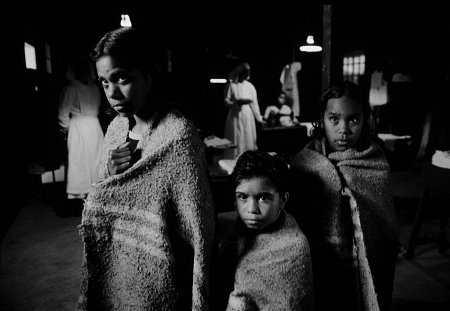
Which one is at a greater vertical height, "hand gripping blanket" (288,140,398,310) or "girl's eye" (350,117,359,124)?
"girl's eye" (350,117,359,124)

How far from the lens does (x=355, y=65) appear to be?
12.4 m

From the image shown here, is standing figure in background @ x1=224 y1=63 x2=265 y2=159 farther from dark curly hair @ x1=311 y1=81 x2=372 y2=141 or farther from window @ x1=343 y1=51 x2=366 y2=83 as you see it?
dark curly hair @ x1=311 y1=81 x2=372 y2=141

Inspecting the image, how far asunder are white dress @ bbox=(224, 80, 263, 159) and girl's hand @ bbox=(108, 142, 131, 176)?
712 cm

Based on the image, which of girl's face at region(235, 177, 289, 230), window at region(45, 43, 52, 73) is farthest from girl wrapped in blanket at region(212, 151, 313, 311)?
window at region(45, 43, 52, 73)

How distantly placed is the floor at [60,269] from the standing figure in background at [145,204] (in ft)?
7.27

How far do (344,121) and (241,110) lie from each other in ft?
22.7

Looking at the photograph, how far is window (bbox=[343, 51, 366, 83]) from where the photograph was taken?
1188cm

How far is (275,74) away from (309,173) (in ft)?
38.2

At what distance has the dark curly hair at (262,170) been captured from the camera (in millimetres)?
1724

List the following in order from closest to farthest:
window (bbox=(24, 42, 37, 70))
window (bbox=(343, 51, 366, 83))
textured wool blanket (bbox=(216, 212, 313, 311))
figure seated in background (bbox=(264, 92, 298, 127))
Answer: textured wool blanket (bbox=(216, 212, 313, 311)) → window (bbox=(24, 42, 37, 70)) → figure seated in background (bbox=(264, 92, 298, 127)) → window (bbox=(343, 51, 366, 83))

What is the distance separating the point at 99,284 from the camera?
1571 millimetres

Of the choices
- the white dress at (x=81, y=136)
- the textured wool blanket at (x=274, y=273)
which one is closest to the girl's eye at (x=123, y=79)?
the textured wool blanket at (x=274, y=273)

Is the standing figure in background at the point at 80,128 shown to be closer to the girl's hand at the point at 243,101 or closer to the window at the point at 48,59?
the girl's hand at the point at 243,101

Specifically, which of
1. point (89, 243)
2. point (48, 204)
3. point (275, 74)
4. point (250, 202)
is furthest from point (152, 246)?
point (275, 74)
